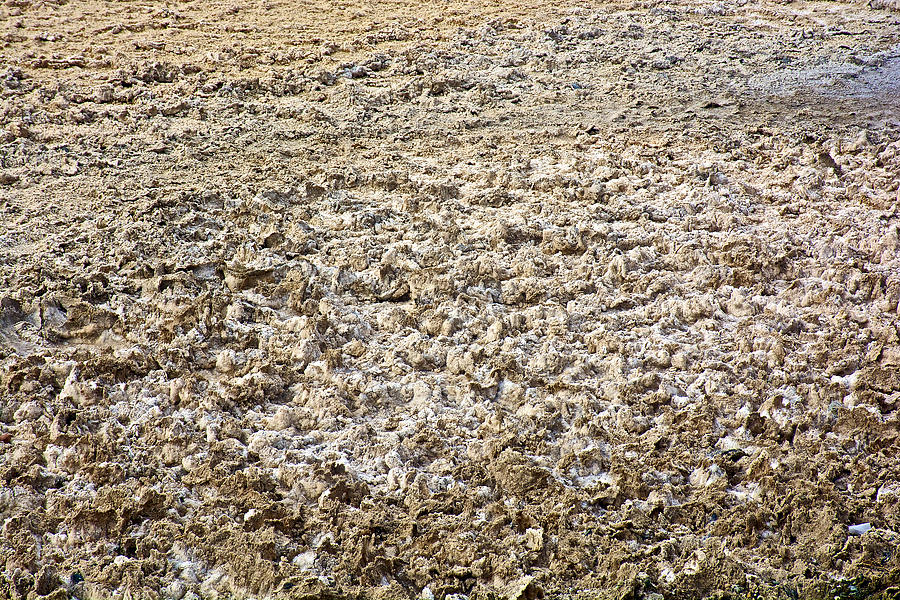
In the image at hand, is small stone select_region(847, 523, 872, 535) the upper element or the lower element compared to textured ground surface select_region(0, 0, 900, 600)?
lower

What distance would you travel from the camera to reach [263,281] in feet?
10.4

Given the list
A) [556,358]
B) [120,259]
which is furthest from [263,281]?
[556,358]

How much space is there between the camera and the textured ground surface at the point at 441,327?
6.95 feet

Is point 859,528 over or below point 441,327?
below

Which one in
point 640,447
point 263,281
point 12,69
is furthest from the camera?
point 12,69

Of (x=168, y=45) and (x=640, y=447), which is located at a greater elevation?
(x=168, y=45)

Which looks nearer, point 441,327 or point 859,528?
point 859,528

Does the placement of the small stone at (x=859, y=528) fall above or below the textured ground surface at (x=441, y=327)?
below

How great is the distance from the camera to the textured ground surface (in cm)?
212

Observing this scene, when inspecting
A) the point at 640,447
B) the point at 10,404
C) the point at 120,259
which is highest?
the point at 120,259

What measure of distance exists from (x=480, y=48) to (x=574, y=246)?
2759 millimetres

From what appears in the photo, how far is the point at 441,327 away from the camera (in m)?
2.90

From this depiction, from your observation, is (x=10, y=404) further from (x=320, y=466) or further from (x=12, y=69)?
(x=12, y=69)

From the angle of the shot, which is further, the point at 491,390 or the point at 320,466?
the point at 491,390
